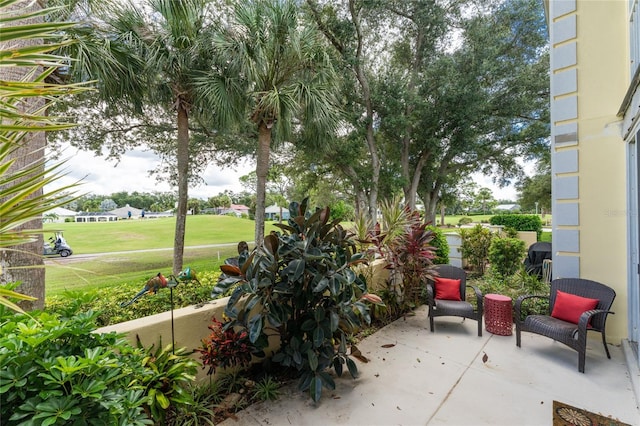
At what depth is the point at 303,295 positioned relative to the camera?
8.24 feet

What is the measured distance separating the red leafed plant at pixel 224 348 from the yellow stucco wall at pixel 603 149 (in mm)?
4437

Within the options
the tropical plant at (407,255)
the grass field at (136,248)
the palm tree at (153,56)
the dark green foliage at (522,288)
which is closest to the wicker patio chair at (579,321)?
the dark green foliage at (522,288)

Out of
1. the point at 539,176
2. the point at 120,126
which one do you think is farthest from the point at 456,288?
the point at 539,176

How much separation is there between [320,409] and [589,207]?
423 centimetres

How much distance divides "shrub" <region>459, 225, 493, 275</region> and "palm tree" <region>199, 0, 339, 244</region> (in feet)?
15.1

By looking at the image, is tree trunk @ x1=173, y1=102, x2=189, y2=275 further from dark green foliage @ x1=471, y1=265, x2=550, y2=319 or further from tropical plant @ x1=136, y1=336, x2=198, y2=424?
dark green foliage @ x1=471, y1=265, x2=550, y2=319

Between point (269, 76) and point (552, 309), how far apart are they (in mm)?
5875

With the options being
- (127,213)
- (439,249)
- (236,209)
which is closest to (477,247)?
(439,249)

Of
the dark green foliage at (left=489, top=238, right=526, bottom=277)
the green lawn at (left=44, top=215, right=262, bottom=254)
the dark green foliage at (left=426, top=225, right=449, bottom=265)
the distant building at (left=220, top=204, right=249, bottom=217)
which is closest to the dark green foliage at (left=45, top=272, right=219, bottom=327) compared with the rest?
the dark green foliage at (left=426, top=225, right=449, bottom=265)

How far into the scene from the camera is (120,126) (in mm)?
7559

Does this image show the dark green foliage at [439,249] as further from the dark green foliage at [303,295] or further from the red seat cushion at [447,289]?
the dark green foliage at [303,295]

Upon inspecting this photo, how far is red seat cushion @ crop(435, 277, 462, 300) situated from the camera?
13.4ft

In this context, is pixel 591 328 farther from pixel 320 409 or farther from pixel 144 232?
pixel 144 232

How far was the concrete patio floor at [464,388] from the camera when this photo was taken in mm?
2270
